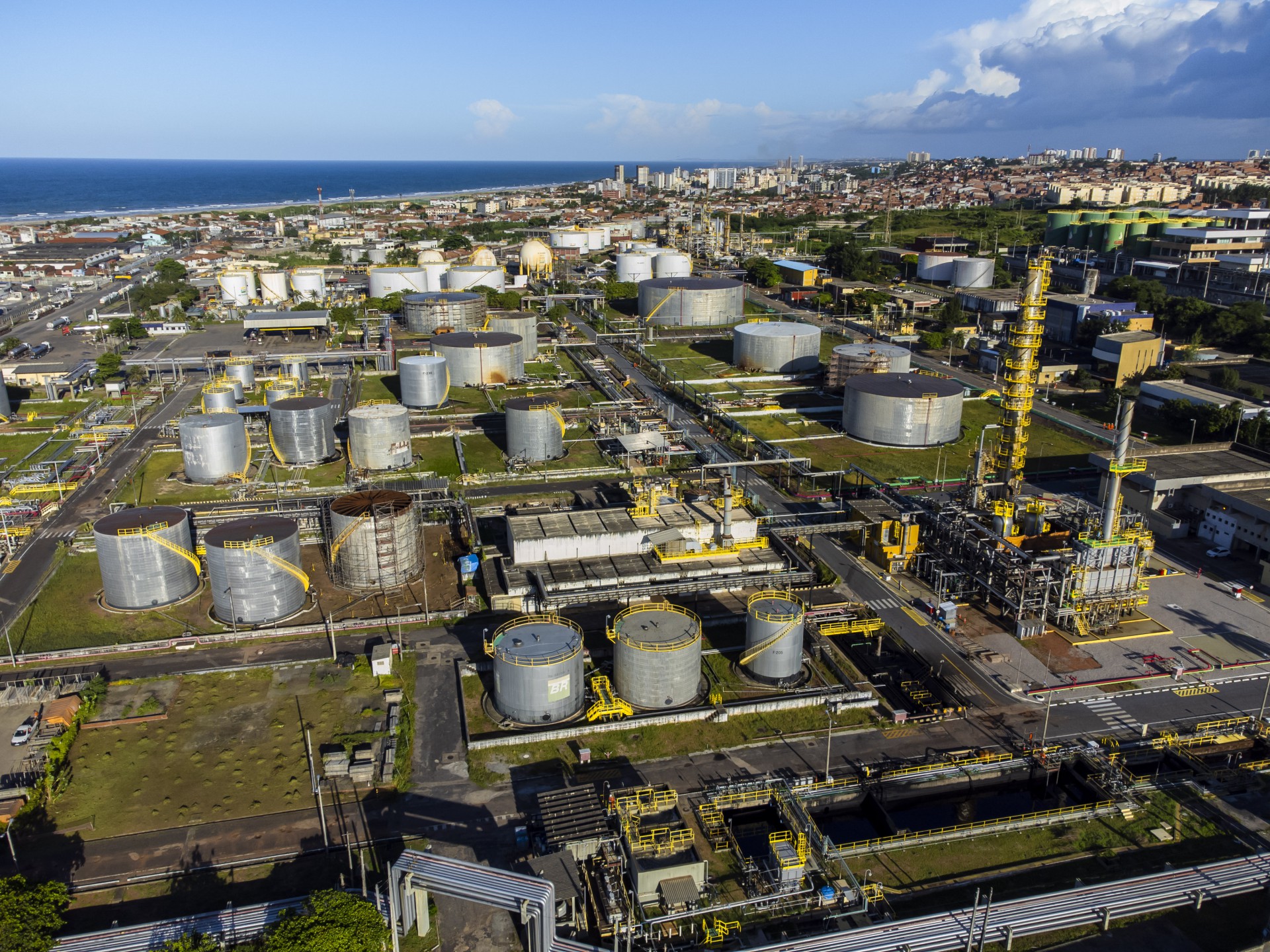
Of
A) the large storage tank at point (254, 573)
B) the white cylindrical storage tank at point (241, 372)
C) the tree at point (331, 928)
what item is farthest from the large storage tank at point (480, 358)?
the tree at point (331, 928)

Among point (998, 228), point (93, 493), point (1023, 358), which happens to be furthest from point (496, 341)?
point (998, 228)

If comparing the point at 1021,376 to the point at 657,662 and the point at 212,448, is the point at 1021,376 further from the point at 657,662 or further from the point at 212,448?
the point at 212,448

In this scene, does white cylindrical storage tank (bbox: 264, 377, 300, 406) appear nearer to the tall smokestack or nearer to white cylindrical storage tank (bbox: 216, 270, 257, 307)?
white cylindrical storage tank (bbox: 216, 270, 257, 307)

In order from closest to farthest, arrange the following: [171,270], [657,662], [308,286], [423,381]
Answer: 1. [657,662]
2. [423,381]
3. [308,286]
4. [171,270]

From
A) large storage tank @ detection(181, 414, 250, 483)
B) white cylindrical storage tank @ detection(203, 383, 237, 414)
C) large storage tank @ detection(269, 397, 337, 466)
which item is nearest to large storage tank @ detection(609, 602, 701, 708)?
large storage tank @ detection(269, 397, 337, 466)

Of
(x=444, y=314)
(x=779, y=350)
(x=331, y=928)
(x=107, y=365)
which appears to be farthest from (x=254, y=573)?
(x=444, y=314)

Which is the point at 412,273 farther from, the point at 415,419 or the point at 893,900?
the point at 893,900
